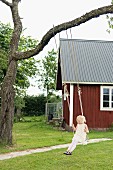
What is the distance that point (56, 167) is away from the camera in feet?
30.2

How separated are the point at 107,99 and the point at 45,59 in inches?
983

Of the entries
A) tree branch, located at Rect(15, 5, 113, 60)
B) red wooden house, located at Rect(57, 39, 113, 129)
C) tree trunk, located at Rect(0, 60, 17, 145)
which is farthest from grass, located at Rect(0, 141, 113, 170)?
red wooden house, located at Rect(57, 39, 113, 129)

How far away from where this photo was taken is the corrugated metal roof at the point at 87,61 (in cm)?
2145

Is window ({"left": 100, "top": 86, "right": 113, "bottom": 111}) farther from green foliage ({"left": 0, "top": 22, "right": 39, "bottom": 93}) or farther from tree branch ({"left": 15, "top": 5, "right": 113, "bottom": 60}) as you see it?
tree branch ({"left": 15, "top": 5, "right": 113, "bottom": 60})

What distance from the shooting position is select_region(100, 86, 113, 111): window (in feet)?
69.9

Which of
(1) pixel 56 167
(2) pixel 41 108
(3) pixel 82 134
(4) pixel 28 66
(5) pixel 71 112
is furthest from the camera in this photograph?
(2) pixel 41 108

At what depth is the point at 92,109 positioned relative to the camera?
21344 mm

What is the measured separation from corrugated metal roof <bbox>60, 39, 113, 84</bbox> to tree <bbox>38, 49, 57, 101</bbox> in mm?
19077

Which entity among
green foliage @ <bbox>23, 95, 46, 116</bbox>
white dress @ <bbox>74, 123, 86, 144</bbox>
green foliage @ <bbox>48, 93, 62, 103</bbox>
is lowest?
white dress @ <bbox>74, 123, 86, 144</bbox>

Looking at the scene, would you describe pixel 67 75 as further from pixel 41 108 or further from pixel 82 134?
pixel 41 108

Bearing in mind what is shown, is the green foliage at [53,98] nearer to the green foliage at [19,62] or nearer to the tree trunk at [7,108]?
the green foliage at [19,62]

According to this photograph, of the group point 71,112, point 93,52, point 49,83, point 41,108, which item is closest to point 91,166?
point 71,112

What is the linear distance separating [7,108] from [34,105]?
27.4 m

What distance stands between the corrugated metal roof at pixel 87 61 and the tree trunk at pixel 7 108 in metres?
7.50
